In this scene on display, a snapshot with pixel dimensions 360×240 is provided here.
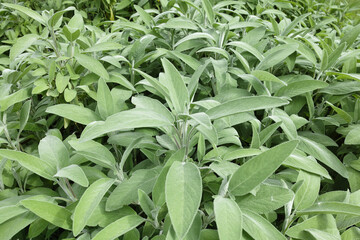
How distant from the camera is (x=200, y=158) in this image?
830mm

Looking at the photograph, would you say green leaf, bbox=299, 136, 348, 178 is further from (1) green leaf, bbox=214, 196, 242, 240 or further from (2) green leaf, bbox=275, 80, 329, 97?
(1) green leaf, bbox=214, 196, 242, 240

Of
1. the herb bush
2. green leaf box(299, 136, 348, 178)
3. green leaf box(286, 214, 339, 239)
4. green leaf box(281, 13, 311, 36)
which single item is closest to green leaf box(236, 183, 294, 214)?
the herb bush

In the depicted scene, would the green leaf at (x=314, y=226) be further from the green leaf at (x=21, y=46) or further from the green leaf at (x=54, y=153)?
the green leaf at (x=21, y=46)

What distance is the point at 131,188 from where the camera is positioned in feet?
2.44

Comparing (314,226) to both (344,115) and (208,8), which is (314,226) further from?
(208,8)

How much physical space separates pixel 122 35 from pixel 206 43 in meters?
0.52

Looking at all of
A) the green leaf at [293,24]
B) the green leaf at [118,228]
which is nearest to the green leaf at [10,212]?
the green leaf at [118,228]

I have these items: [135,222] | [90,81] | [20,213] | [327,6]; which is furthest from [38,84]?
[327,6]

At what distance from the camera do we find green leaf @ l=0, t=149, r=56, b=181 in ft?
2.42

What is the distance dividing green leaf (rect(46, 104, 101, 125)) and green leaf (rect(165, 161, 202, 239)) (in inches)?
16.2

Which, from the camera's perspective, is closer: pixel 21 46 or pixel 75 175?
pixel 75 175

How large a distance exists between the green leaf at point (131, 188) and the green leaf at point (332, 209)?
1.34ft

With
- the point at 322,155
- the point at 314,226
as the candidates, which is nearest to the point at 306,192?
the point at 314,226

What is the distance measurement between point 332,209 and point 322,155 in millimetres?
276
